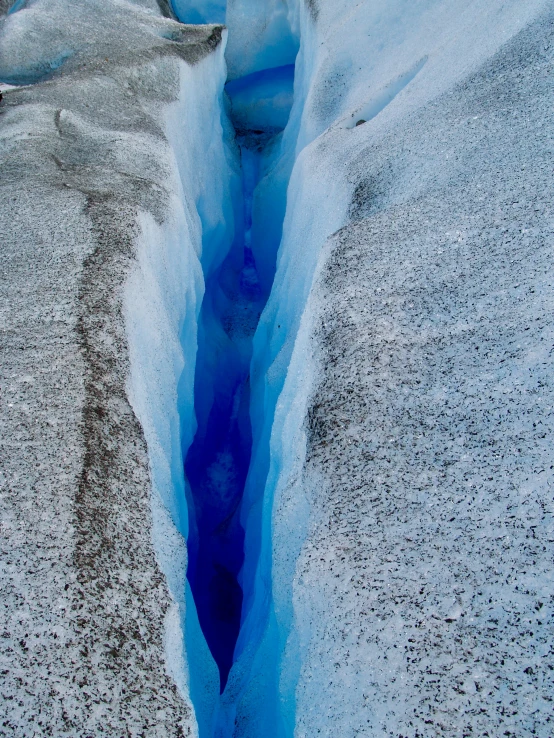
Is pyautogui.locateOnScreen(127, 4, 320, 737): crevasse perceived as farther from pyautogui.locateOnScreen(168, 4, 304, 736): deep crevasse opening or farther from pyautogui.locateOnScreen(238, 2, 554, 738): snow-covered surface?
pyautogui.locateOnScreen(238, 2, 554, 738): snow-covered surface

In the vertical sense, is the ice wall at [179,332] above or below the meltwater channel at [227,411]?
above

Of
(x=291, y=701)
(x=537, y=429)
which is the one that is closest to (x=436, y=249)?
(x=537, y=429)

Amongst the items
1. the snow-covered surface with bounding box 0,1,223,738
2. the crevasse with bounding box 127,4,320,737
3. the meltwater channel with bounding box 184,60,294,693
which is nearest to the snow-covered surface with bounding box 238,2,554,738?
the crevasse with bounding box 127,4,320,737

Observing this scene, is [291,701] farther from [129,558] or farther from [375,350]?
[375,350]

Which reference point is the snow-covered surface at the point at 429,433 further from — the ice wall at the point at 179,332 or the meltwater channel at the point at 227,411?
the meltwater channel at the point at 227,411

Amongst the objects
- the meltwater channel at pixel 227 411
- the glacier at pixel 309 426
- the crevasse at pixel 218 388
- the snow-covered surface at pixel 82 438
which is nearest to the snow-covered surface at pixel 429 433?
the glacier at pixel 309 426

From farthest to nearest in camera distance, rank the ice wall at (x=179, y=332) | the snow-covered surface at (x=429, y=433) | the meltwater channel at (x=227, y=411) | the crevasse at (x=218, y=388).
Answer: the meltwater channel at (x=227, y=411) → the crevasse at (x=218, y=388) → the ice wall at (x=179, y=332) → the snow-covered surface at (x=429, y=433)

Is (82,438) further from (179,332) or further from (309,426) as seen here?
(179,332)
